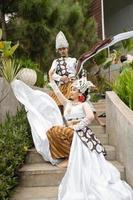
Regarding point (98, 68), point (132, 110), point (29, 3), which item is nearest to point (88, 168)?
point (132, 110)

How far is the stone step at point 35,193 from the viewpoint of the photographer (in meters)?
4.92

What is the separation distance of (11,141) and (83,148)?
845 mm

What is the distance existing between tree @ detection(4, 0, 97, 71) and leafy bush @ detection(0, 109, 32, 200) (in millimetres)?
3419

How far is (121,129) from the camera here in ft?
17.9

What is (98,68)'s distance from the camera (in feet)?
38.9

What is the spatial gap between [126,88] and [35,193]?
6.75 ft

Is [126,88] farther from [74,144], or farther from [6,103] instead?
[6,103]

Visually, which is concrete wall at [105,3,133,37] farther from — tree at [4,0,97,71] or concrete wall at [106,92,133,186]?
concrete wall at [106,92,133,186]

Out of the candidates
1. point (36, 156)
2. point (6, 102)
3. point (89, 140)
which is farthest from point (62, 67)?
point (89, 140)

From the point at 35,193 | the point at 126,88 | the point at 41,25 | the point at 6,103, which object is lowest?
the point at 35,193

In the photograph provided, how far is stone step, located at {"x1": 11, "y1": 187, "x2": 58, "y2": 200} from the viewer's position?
4922 millimetres

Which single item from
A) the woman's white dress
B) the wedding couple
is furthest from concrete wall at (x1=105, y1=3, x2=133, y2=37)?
the woman's white dress

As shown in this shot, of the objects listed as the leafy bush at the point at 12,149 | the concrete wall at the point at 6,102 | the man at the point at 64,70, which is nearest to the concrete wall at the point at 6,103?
the concrete wall at the point at 6,102

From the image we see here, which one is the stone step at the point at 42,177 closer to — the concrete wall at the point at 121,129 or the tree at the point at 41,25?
the concrete wall at the point at 121,129
